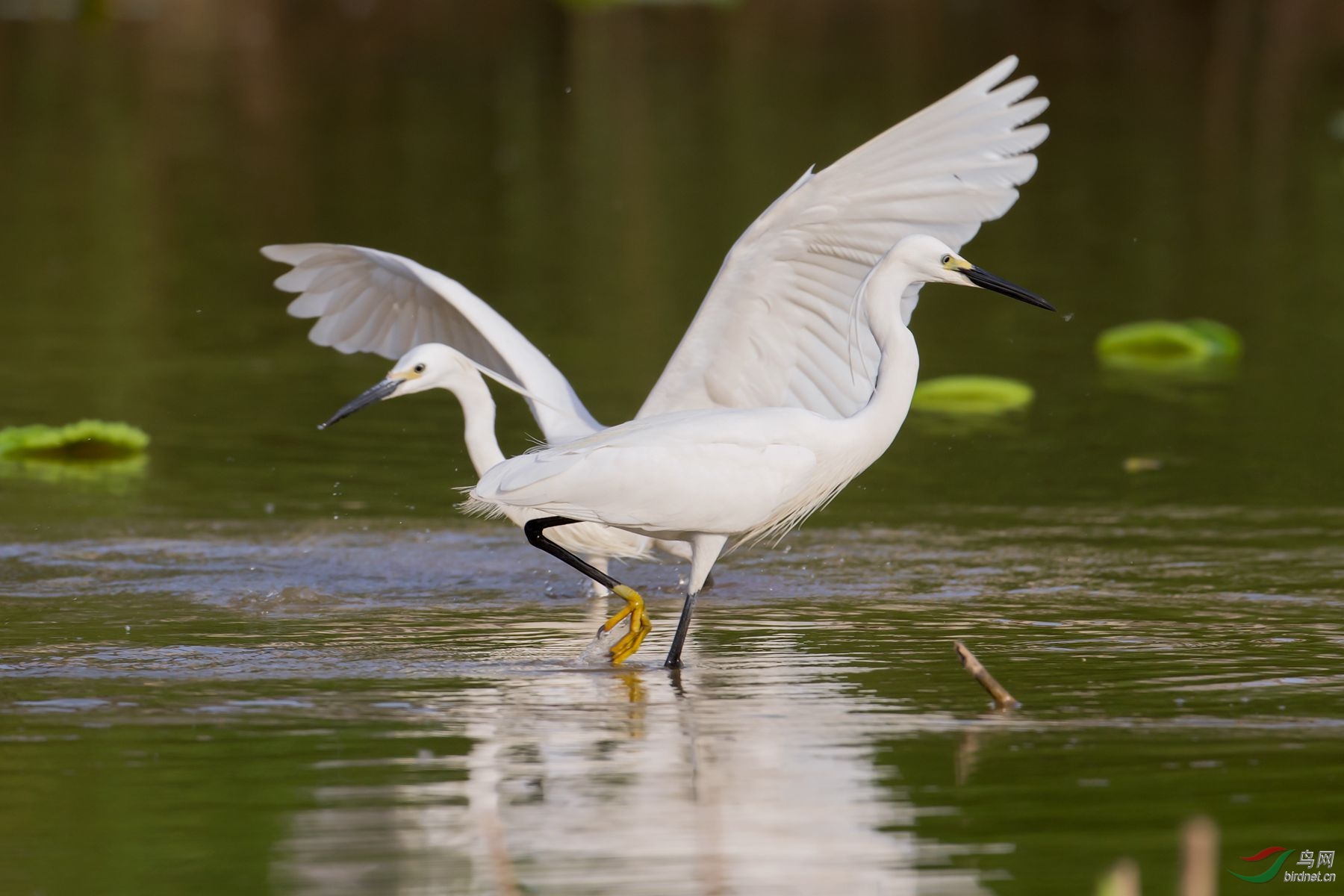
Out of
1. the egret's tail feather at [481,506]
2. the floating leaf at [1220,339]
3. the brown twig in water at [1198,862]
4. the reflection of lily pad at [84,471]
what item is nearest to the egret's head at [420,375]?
the egret's tail feather at [481,506]

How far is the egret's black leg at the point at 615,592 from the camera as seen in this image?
23.7ft

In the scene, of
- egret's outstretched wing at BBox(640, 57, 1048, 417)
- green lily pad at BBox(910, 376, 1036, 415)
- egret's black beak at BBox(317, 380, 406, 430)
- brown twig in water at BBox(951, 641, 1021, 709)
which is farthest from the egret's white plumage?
green lily pad at BBox(910, 376, 1036, 415)

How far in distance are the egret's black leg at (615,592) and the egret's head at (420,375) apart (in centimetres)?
66

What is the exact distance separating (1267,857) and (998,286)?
8.89 ft

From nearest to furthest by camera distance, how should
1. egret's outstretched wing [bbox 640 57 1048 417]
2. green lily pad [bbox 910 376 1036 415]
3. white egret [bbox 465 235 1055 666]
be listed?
white egret [bbox 465 235 1055 666] → egret's outstretched wing [bbox 640 57 1048 417] → green lily pad [bbox 910 376 1036 415]

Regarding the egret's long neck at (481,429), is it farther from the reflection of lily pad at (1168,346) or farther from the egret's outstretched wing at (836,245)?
the reflection of lily pad at (1168,346)

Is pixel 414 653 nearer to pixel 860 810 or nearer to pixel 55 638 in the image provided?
pixel 55 638

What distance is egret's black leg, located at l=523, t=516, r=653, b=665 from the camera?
7.22m

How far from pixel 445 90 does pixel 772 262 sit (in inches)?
974

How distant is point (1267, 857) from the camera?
5043 mm

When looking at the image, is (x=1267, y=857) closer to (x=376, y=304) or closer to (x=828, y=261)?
(x=828, y=261)

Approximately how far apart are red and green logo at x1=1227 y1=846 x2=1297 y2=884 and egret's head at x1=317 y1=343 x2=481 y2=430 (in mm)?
3791

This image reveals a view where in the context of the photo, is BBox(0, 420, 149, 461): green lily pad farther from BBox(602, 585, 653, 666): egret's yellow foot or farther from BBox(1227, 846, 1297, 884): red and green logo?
BBox(1227, 846, 1297, 884): red and green logo

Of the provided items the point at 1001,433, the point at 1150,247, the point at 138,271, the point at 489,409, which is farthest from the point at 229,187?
the point at 489,409
